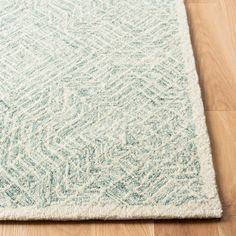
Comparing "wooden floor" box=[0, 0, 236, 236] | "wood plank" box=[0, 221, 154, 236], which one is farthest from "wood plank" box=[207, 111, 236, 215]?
"wood plank" box=[0, 221, 154, 236]

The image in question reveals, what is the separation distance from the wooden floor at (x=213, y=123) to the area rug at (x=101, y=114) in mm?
26

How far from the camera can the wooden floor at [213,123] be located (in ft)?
2.78

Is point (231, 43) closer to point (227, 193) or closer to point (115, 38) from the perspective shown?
point (115, 38)

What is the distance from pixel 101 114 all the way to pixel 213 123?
302mm

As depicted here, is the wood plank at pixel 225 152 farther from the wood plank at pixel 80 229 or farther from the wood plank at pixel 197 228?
the wood plank at pixel 80 229

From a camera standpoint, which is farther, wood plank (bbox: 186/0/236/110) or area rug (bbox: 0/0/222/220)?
wood plank (bbox: 186/0/236/110)

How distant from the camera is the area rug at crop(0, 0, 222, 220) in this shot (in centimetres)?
88

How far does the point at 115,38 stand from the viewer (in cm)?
118

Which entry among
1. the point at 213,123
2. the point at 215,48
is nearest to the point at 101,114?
the point at 213,123

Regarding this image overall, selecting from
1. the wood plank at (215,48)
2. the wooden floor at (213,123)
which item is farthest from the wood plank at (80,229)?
the wood plank at (215,48)

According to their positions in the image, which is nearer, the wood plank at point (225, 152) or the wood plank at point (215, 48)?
the wood plank at point (225, 152)

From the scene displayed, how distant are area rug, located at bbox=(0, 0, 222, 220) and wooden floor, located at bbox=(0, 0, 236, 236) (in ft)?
0.08

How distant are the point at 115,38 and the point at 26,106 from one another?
→ 358 mm

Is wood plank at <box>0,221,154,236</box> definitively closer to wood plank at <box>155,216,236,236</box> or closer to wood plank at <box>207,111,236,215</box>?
wood plank at <box>155,216,236,236</box>
